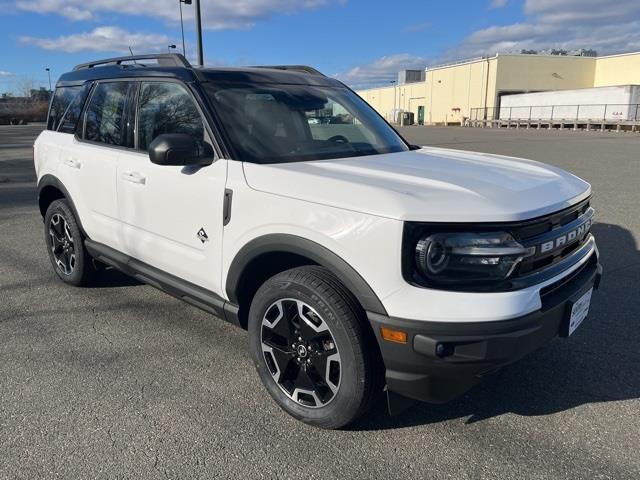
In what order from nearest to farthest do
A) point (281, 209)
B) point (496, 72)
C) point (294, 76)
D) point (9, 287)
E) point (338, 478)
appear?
point (338, 478)
point (281, 209)
point (294, 76)
point (9, 287)
point (496, 72)

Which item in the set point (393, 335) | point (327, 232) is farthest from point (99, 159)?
point (393, 335)

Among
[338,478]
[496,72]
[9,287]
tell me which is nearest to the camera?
[338,478]

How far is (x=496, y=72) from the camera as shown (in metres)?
59.8

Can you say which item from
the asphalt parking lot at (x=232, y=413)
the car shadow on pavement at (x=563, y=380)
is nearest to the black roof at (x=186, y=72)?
the asphalt parking lot at (x=232, y=413)

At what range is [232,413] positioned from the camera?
2.89m

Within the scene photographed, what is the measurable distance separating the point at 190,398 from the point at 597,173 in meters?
11.9

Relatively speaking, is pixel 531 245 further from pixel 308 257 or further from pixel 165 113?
pixel 165 113

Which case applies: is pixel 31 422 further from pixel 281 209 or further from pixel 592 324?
pixel 592 324

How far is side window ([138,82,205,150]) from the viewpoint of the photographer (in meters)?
3.31

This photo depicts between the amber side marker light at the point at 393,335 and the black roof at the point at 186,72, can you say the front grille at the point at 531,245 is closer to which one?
the amber side marker light at the point at 393,335

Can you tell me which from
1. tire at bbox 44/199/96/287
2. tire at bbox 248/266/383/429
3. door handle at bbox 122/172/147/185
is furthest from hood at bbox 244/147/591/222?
tire at bbox 44/199/96/287

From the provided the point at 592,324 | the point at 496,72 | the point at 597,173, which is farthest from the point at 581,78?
the point at 592,324

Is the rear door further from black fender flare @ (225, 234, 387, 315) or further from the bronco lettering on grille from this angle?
the bronco lettering on grille

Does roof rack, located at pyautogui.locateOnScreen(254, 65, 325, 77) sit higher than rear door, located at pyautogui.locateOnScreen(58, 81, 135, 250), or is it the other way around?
roof rack, located at pyautogui.locateOnScreen(254, 65, 325, 77)
